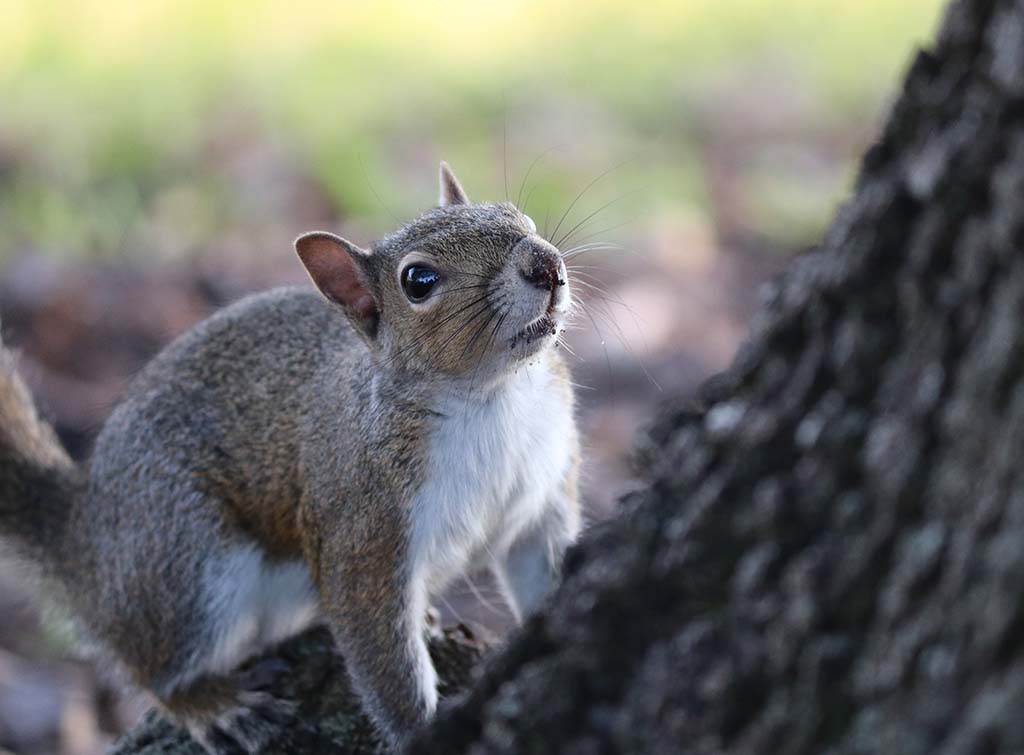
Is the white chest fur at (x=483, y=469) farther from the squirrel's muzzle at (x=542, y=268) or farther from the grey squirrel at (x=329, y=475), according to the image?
the squirrel's muzzle at (x=542, y=268)

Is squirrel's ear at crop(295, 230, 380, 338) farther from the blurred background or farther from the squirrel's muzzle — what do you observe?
the blurred background

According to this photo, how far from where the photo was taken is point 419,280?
265 cm

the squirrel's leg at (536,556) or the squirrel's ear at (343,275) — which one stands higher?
the squirrel's ear at (343,275)

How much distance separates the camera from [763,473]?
1511 mm

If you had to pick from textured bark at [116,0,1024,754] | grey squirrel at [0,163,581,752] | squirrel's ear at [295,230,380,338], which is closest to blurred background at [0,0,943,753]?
grey squirrel at [0,163,581,752]

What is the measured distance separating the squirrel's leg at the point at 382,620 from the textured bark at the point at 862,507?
2.69ft

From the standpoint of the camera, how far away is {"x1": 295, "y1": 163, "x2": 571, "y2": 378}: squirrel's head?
247 centimetres

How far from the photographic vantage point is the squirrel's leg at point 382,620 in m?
2.49

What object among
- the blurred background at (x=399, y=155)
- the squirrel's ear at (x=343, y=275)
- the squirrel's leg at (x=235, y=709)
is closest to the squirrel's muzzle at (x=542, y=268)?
the squirrel's ear at (x=343, y=275)

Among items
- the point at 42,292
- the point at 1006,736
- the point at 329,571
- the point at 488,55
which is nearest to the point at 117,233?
the point at 42,292

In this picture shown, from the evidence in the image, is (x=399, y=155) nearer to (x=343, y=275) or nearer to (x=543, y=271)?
(x=343, y=275)

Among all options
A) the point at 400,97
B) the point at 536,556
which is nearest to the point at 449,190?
the point at 536,556

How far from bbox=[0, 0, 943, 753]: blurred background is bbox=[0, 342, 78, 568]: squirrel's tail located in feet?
1.91

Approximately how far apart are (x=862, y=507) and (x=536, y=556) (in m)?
1.54
